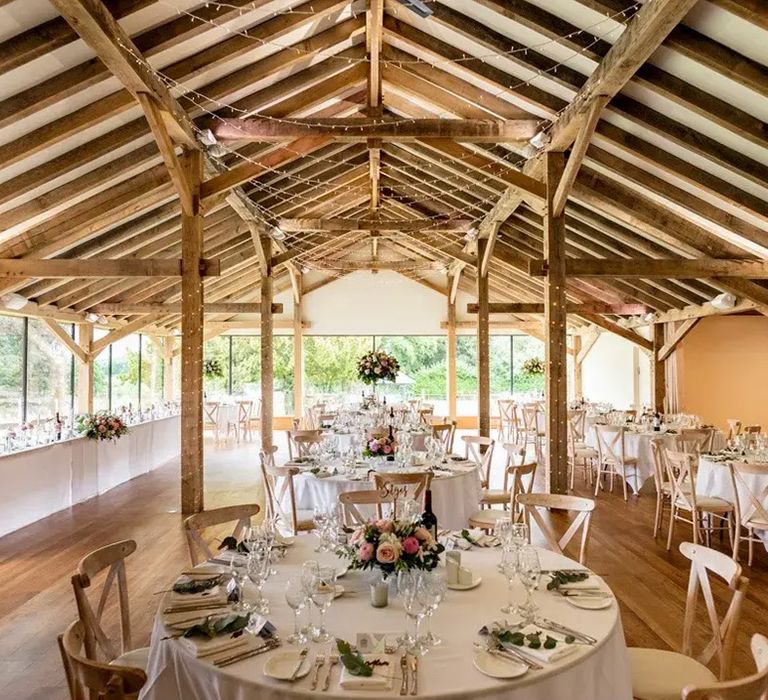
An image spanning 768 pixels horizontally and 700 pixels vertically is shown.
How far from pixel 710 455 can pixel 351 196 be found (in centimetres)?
845

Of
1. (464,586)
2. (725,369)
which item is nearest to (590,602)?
(464,586)

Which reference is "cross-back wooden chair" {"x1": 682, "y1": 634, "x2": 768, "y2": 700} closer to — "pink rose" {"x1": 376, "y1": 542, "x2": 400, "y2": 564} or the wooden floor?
"pink rose" {"x1": 376, "y1": 542, "x2": 400, "y2": 564}

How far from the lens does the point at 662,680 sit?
94.0 inches

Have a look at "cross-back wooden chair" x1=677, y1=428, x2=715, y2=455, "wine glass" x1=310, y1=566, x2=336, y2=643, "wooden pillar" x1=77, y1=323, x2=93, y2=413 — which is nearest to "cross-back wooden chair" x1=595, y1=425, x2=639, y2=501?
"cross-back wooden chair" x1=677, y1=428, x2=715, y2=455

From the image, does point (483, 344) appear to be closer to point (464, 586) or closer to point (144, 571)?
point (144, 571)

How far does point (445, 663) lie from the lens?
6.27ft

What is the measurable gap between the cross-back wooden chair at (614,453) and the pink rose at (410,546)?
616 cm

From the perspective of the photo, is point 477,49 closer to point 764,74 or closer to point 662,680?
point 764,74

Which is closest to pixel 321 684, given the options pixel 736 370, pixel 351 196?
pixel 351 196

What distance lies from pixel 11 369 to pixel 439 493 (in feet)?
28.3

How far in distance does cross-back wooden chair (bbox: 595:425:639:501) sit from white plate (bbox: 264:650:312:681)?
663 cm

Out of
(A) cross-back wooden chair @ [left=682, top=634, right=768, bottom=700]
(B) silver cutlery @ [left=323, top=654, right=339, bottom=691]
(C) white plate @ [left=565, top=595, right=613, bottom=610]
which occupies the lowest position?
(B) silver cutlery @ [left=323, top=654, right=339, bottom=691]

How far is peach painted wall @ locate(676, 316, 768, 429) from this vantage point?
490 inches

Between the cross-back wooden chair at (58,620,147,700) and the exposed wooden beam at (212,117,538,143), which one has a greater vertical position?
the exposed wooden beam at (212,117,538,143)
